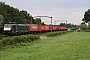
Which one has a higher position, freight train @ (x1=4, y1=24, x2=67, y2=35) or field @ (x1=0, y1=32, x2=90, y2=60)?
freight train @ (x1=4, y1=24, x2=67, y2=35)

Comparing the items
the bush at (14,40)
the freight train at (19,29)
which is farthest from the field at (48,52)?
the freight train at (19,29)

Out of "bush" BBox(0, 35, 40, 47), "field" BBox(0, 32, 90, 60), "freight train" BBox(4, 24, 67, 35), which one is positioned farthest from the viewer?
"freight train" BBox(4, 24, 67, 35)

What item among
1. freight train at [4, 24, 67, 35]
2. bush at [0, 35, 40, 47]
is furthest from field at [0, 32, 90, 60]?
freight train at [4, 24, 67, 35]

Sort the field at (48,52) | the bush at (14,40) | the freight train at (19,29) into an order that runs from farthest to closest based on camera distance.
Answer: the freight train at (19,29) → the bush at (14,40) → the field at (48,52)

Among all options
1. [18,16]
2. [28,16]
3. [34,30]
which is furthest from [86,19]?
[34,30]

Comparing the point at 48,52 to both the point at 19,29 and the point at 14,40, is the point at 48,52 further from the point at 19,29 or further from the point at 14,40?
the point at 19,29

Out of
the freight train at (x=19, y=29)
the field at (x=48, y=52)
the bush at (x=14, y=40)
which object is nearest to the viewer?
the field at (x=48, y=52)

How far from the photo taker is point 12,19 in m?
68.9

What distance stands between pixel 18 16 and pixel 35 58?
206 feet

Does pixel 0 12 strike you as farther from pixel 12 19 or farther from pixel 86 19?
pixel 86 19

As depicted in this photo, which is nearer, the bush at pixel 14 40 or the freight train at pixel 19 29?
the bush at pixel 14 40

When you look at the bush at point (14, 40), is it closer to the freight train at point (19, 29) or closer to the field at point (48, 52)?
the field at point (48, 52)

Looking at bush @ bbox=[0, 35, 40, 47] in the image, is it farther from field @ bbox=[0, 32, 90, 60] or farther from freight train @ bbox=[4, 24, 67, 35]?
freight train @ bbox=[4, 24, 67, 35]

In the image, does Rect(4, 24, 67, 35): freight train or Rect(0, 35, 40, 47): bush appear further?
Rect(4, 24, 67, 35): freight train
